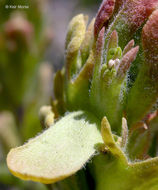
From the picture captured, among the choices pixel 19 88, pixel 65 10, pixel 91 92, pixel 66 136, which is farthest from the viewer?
pixel 65 10

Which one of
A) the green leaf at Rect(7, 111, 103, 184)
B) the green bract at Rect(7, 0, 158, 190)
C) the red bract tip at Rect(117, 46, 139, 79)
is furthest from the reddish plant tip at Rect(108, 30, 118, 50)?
the green leaf at Rect(7, 111, 103, 184)

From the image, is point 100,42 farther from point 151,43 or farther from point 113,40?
point 151,43

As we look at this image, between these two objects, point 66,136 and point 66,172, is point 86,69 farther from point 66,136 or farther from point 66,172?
point 66,172

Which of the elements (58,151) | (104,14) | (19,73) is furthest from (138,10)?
(19,73)

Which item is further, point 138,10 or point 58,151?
point 138,10

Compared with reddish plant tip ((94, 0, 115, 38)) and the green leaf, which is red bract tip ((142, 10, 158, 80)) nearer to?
reddish plant tip ((94, 0, 115, 38))

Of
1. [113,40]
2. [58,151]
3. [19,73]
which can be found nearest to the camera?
[58,151]

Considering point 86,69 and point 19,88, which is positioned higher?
point 86,69

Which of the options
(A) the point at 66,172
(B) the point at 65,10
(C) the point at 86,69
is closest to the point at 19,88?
(C) the point at 86,69
